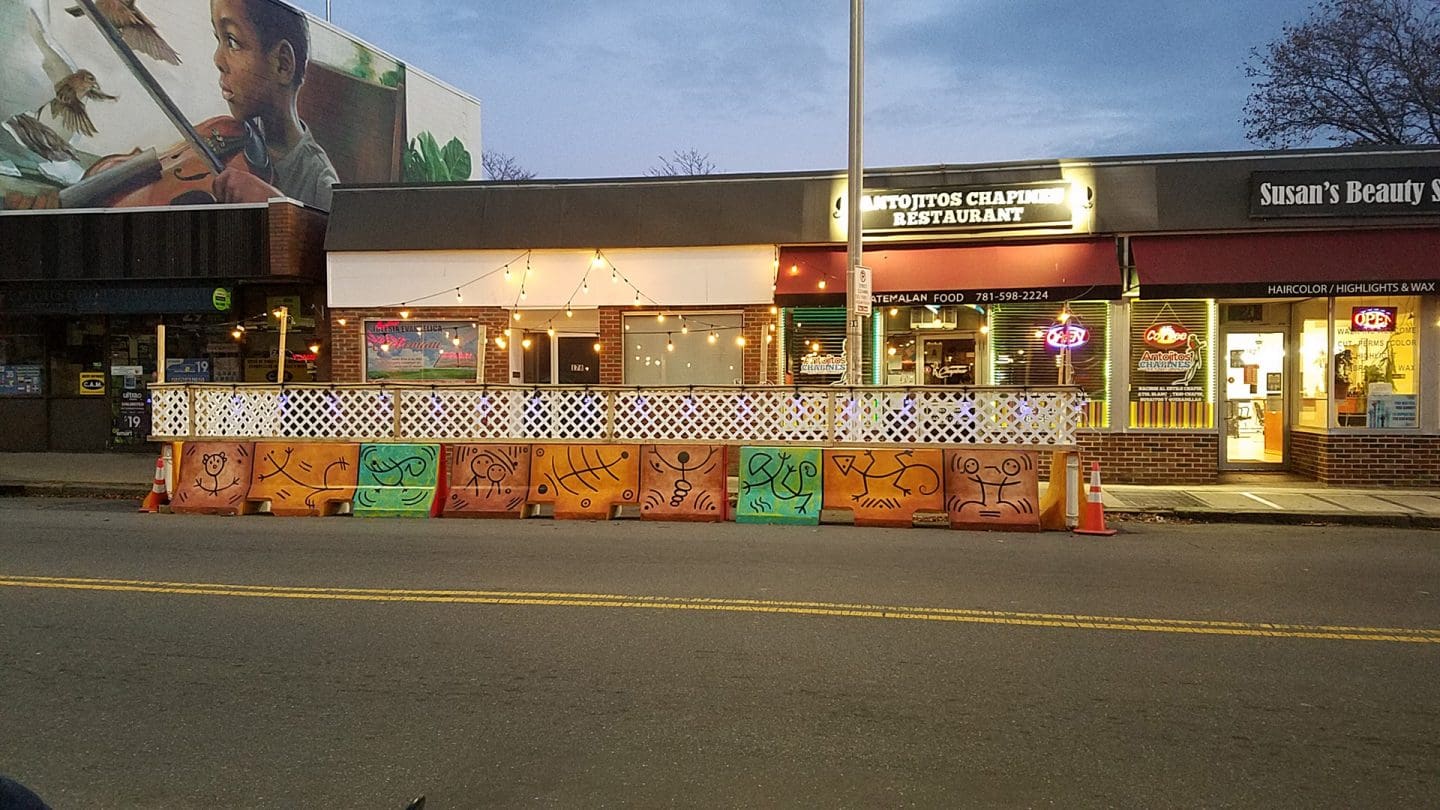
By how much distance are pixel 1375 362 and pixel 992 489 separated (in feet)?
23.6

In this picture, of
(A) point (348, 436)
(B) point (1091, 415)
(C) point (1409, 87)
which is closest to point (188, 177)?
(A) point (348, 436)

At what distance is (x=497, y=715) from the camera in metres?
4.77

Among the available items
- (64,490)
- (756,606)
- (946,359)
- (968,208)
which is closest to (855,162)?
(968,208)

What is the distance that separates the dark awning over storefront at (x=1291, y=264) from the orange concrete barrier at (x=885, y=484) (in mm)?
4879

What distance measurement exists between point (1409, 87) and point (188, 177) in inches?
1259

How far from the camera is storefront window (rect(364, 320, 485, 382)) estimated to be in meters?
16.4

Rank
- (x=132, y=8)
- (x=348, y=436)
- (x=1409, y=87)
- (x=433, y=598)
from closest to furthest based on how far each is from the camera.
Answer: (x=433, y=598)
(x=348, y=436)
(x=1409, y=87)
(x=132, y=8)

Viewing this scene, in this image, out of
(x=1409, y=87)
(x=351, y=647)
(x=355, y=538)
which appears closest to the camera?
(x=351, y=647)

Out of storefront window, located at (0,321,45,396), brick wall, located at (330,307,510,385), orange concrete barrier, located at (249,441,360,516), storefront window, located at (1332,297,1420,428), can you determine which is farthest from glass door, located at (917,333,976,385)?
storefront window, located at (0,321,45,396)

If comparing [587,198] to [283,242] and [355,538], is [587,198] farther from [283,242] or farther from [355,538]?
[355,538]

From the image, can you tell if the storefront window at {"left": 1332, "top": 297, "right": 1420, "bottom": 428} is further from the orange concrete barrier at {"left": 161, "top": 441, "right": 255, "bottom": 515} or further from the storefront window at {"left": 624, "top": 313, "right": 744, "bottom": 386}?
the orange concrete barrier at {"left": 161, "top": 441, "right": 255, "bottom": 515}

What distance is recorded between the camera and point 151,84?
27000 mm

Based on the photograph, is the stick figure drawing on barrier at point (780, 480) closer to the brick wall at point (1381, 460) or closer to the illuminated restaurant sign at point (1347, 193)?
the illuminated restaurant sign at point (1347, 193)

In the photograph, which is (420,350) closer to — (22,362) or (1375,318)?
(22,362)
